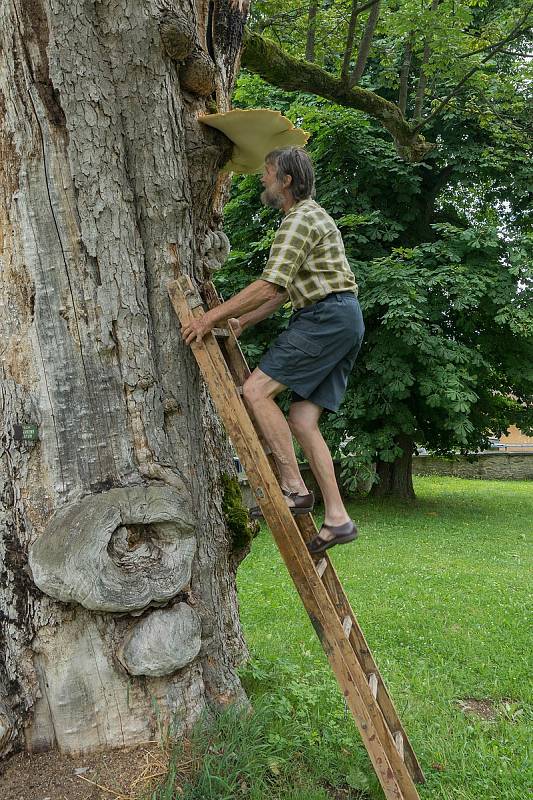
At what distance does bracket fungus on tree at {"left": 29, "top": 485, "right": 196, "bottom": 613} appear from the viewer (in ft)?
9.73

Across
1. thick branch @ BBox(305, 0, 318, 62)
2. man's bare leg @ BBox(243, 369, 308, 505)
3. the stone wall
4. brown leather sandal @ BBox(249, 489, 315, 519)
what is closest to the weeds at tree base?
brown leather sandal @ BBox(249, 489, 315, 519)

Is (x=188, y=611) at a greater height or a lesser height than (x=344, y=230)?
lesser

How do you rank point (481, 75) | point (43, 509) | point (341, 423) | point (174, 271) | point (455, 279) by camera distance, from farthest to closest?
1. point (341, 423)
2. point (455, 279)
3. point (481, 75)
4. point (174, 271)
5. point (43, 509)

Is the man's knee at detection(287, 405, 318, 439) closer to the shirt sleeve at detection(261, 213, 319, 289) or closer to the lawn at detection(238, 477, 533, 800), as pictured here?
the shirt sleeve at detection(261, 213, 319, 289)

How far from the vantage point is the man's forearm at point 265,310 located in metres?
3.52

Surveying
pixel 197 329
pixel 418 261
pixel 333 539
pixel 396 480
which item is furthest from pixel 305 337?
pixel 396 480

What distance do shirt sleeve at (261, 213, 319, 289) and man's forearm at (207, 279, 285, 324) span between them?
1.7 inches

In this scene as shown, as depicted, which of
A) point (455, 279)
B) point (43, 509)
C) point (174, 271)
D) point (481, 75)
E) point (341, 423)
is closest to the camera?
point (43, 509)

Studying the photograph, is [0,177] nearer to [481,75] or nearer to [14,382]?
[14,382]

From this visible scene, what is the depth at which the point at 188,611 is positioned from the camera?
326cm

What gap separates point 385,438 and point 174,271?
9344 millimetres

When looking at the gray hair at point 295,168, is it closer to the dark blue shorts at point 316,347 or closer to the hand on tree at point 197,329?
the dark blue shorts at point 316,347

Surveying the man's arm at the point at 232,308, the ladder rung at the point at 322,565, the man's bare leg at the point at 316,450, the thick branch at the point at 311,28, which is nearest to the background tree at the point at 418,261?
the thick branch at the point at 311,28

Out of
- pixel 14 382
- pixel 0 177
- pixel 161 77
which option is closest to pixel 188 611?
pixel 14 382
